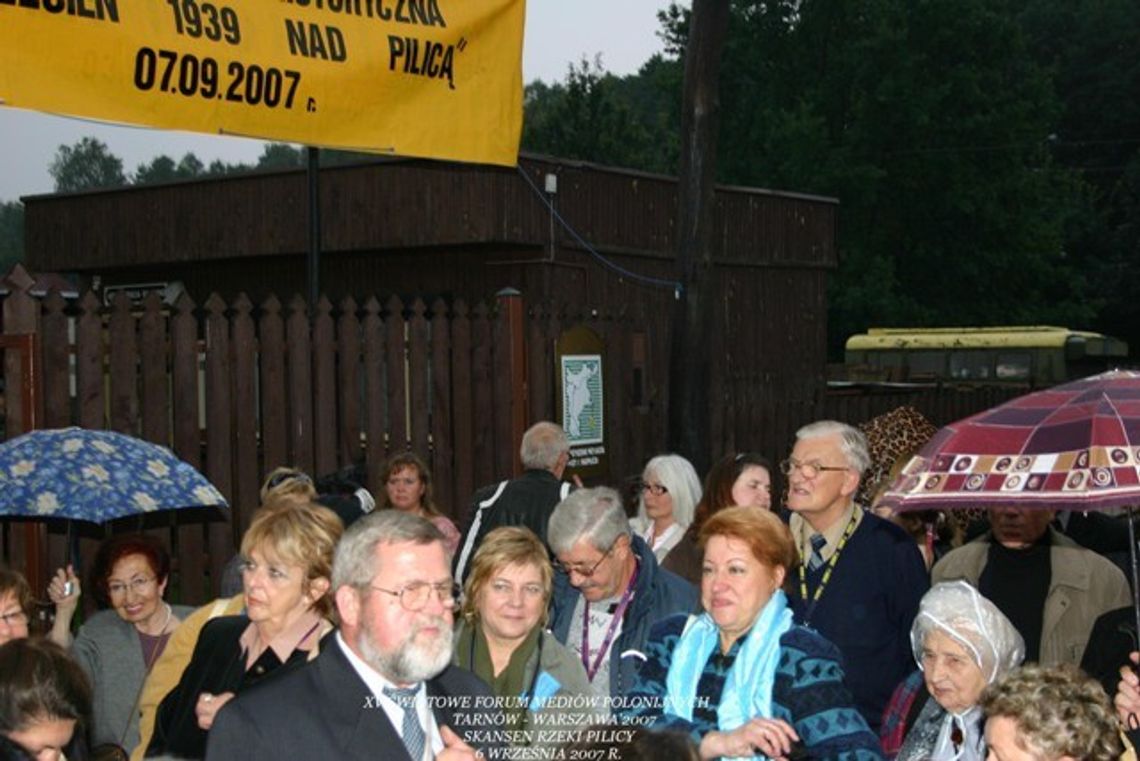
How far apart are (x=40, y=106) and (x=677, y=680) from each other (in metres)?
3.93

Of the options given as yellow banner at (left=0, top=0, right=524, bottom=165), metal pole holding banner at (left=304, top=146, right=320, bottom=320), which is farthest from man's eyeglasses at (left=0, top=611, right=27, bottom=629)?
metal pole holding banner at (left=304, top=146, right=320, bottom=320)

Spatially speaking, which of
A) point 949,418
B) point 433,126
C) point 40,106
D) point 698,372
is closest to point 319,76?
point 433,126

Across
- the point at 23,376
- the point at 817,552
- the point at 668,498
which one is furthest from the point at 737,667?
the point at 23,376

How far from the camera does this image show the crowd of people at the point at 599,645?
3.66 meters

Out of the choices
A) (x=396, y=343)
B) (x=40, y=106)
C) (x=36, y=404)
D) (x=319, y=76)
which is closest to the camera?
(x=40, y=106)

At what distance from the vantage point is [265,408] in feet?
34.9

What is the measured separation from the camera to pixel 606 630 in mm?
5816

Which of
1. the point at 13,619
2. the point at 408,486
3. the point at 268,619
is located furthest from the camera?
the point at 408,486

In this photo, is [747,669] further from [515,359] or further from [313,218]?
[515,359]

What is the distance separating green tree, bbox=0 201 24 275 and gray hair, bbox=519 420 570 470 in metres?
103

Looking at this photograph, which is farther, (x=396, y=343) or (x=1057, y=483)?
(x=396, y=343)

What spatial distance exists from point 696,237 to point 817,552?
8.44 metres

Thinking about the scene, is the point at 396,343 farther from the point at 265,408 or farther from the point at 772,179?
the point at 772,179

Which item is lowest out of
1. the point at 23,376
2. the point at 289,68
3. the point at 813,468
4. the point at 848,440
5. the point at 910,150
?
the point at 813,468
